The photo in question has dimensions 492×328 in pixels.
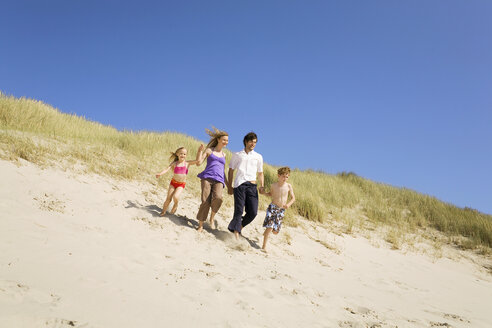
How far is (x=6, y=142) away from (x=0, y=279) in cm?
506

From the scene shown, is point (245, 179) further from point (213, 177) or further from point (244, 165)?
point (213, 177)

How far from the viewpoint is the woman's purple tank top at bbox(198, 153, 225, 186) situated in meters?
5.98

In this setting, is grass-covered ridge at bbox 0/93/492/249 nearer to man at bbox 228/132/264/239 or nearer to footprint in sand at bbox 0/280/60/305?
man at bbox 228/132/264/239

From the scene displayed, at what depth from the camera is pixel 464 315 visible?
4965 millimetres

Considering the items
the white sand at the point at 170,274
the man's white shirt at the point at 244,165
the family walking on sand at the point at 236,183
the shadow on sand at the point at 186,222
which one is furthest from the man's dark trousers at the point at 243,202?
the white sand at the point at 170,274

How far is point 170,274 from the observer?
4031mm

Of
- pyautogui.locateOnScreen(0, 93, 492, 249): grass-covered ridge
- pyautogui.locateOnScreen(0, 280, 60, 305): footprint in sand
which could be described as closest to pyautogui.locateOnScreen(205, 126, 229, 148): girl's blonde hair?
pyautogui.locateOnScreen(0, 93, 492, 249): grass-covered ridge

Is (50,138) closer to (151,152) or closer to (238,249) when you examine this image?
(151,152)

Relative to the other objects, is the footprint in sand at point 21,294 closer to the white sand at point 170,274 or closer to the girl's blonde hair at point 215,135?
the white sand at point 170,274

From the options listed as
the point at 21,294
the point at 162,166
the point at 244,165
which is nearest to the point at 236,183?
the point at 244,165

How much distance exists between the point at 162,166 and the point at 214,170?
4.49 meters

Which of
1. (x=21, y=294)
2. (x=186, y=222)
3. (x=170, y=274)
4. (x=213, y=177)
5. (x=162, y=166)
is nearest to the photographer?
(x=21, y=294)

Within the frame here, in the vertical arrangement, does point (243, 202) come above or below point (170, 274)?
above

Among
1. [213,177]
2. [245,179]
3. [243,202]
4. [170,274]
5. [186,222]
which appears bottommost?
[170,274]
